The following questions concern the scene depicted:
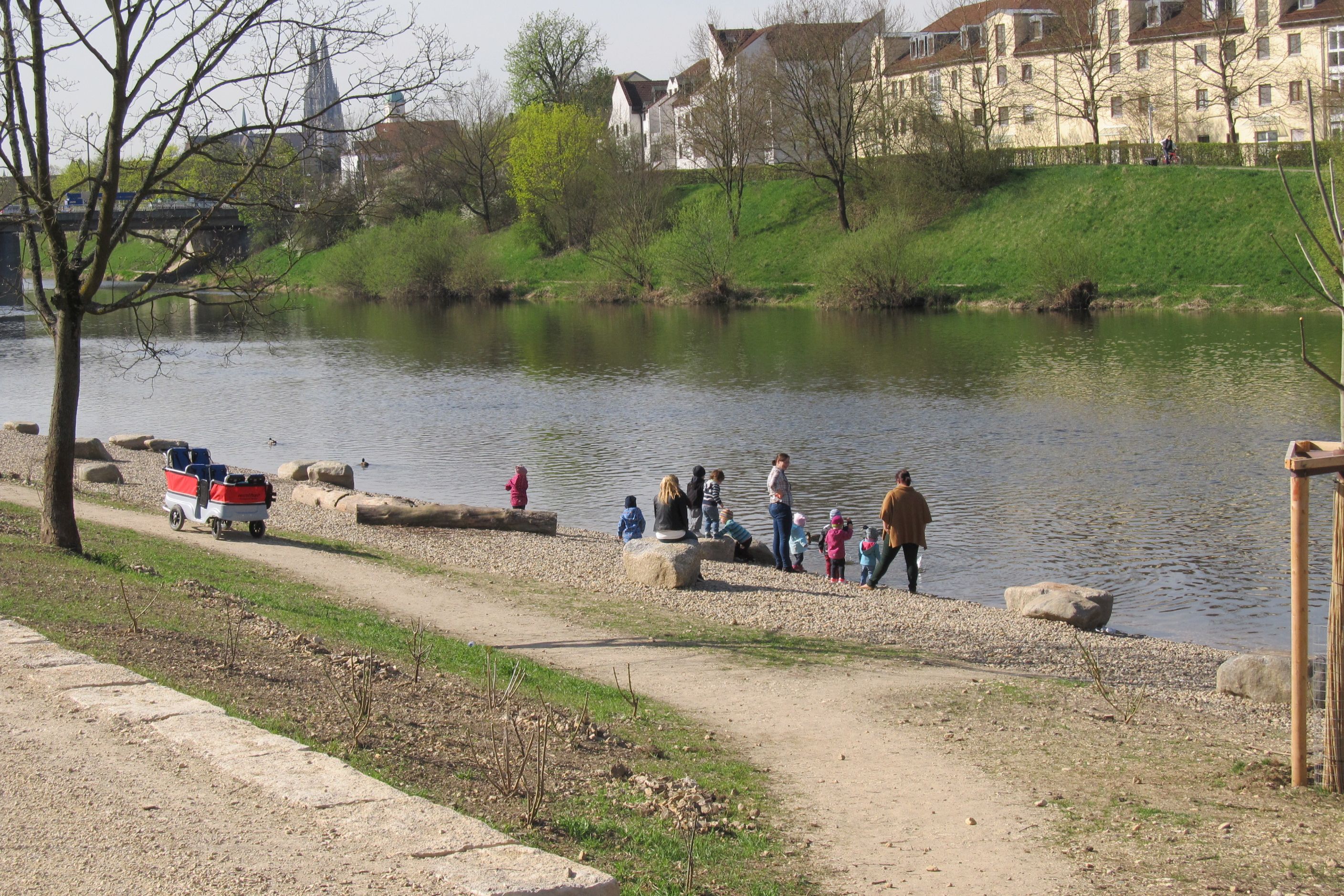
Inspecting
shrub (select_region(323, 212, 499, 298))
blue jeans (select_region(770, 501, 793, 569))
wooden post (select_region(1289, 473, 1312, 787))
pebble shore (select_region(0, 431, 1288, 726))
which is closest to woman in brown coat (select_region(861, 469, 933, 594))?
pebble shore (select_region(0, 431, 1288, 726))

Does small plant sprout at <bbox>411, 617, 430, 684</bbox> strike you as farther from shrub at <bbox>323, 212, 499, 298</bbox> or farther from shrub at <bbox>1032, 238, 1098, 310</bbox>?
shrub at <bbox>323, 212, 499, 298</bbox>

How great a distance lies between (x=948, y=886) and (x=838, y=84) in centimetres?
7539

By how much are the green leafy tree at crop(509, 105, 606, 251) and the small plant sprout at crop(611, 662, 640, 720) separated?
80219 mm

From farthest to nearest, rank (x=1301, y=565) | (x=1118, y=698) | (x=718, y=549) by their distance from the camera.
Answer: (x=718, y=549) → (x=1118, y=698) → (x=1301, y=565)

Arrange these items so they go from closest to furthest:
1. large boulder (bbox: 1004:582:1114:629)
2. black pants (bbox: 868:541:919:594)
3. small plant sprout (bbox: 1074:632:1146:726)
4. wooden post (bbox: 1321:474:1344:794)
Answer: wooden post (bbox: 1321:474:1344:794) → small plant sprout (bbox: 1074:632:1146:726) → large boulder (bbox: 1004:582:1114:629) → black pants (bbox: 868:541:919:594)

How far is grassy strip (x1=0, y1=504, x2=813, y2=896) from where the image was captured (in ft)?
23.4

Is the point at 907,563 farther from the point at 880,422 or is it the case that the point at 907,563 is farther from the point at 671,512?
the point at 880,422

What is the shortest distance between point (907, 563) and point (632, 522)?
4546mm

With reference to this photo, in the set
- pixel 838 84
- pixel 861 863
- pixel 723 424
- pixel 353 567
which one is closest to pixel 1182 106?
pixel 838 84

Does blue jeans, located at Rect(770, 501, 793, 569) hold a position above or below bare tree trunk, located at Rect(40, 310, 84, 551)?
below

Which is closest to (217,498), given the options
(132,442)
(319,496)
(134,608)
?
(319,496)

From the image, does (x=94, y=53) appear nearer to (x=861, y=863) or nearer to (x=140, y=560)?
(x=140, y=560)

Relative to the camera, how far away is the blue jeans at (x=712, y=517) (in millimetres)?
21891

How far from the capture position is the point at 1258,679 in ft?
40.5
